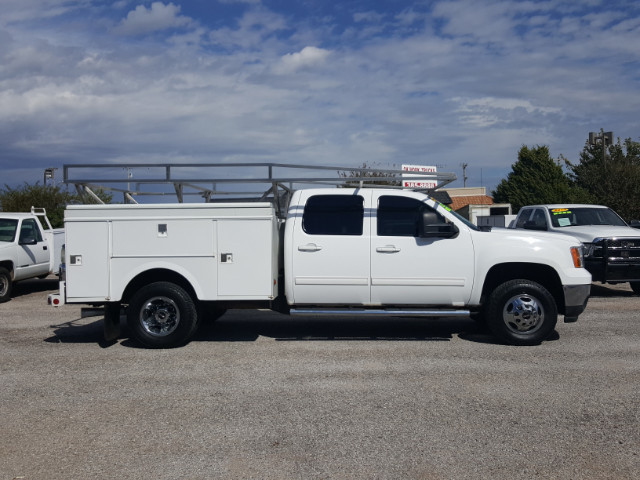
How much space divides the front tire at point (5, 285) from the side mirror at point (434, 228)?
964 centimetres

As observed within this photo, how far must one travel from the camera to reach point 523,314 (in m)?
8.05

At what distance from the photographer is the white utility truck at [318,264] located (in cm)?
802

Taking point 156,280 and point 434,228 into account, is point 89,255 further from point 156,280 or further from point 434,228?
point 434,228

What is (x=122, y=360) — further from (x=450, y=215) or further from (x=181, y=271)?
(x=450, y=215)

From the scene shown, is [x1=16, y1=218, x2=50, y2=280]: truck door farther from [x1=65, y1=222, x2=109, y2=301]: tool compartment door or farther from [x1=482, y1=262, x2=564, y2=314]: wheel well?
[x1=482, y1=262, x2=564, y2=314]: wheel well

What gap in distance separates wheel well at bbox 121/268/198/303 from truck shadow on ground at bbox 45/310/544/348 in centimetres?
66

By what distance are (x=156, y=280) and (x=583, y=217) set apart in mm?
9698

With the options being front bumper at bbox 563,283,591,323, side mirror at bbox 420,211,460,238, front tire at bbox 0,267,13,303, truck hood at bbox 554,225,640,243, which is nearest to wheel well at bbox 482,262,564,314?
front bumper at bbox 563,283,591,323

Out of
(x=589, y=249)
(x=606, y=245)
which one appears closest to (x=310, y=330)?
(x=589, y=249)

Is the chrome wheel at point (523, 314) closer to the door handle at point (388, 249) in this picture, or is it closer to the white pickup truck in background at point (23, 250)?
the door handle at point (388, 249)

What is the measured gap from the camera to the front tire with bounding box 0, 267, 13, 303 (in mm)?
13534

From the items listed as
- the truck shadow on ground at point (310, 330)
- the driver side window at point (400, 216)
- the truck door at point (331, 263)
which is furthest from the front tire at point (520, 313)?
the truck door at point (331, 263)

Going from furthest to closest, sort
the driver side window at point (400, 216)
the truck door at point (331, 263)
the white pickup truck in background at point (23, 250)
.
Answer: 1. the white pickup truck in background at point (23, 250)
2. the driver side window at point (400, 216)
3. the truck door at point (331, 263)

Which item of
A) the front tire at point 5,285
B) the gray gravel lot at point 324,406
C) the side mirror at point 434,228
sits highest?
the side mirror at point 434,228
